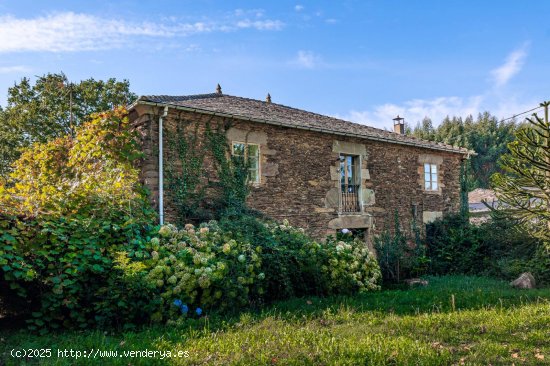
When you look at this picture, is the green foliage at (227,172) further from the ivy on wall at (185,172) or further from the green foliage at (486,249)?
the green foliage at (486,249)

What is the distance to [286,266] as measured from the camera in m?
8.37

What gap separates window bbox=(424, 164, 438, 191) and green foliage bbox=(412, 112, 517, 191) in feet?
79.9

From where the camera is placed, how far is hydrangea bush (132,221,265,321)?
21.4 ft

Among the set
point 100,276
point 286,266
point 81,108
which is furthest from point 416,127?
point 100,276

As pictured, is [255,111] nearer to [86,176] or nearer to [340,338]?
[86,176]

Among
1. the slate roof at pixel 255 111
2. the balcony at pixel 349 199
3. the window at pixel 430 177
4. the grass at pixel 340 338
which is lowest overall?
the grass at pixel 340 338

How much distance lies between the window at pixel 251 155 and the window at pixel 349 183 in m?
3.30

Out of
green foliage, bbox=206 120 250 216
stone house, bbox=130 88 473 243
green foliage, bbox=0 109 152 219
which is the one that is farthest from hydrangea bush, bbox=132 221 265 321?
green foliage, bbox=206 120 250 216

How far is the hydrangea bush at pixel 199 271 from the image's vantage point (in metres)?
6.53

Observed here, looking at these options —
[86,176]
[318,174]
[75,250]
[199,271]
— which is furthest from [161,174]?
[318,174]

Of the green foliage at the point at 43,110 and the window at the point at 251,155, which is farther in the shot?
the green foliage at the point at 43,110

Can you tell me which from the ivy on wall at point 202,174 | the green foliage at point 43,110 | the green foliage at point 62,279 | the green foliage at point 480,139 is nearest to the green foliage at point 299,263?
the ivy on wall at point 202,174

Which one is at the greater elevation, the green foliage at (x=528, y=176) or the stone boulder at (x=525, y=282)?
the green foliage at (x=528, y=176)

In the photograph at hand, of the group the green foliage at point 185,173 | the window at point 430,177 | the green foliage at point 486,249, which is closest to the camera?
the green foliage at point 185,173
